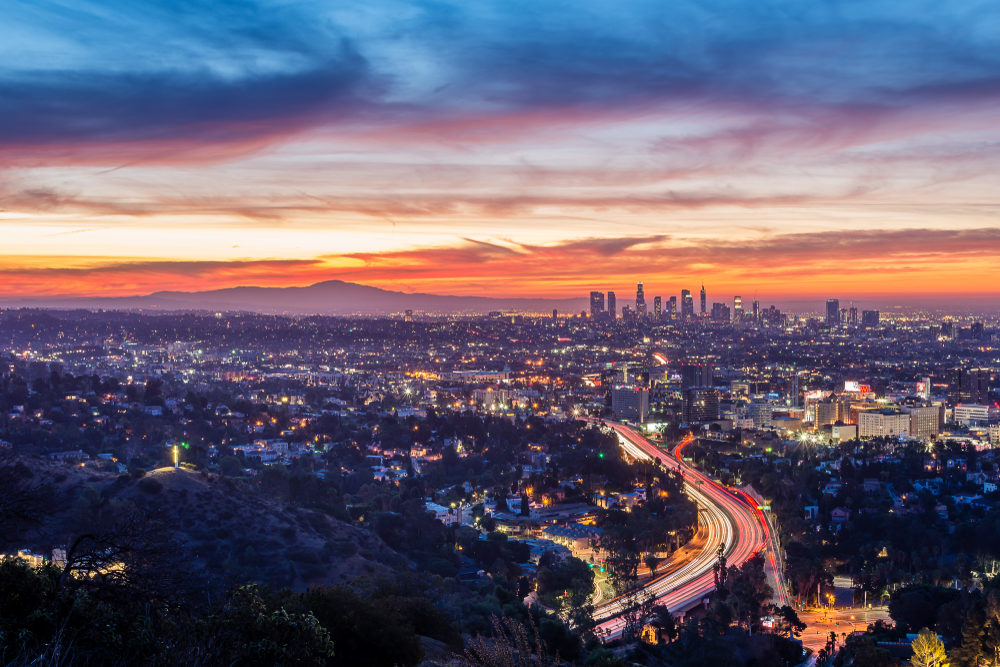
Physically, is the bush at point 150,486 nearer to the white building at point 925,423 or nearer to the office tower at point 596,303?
the white building at point 925,423

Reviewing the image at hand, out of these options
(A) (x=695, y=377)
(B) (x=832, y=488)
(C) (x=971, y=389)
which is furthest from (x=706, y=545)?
(A) (x=695, y=377)

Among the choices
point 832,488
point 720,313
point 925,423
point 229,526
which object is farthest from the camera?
point 720,313

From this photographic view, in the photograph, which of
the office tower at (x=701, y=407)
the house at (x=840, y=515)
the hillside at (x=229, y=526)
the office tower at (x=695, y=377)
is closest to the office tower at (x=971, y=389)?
the office tower at (x=701, y=407)

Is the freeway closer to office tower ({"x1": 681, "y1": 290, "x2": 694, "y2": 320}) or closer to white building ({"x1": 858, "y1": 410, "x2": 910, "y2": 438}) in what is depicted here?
white building ({"x1": 858, "y1": 410, "x2": 910, "y2": 438})

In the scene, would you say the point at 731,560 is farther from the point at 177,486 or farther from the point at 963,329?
the point at 963,329

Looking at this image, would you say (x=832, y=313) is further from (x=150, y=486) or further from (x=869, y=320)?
(x=150, y=486)

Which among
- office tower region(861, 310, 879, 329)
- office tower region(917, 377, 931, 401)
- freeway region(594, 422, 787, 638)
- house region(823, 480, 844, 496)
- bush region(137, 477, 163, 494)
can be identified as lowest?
freeway region(594, 422, 787, 638)

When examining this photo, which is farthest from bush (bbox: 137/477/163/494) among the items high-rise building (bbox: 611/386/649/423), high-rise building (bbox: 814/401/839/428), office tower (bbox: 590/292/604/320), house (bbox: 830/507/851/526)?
office tower (bbox: 590/292/604/320)
